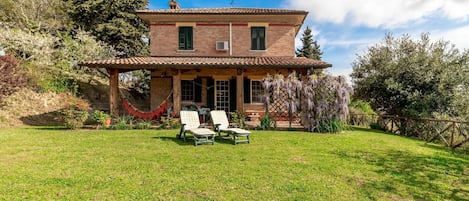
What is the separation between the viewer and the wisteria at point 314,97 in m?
10.0

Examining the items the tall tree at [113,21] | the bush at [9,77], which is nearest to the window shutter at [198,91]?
the bush at [9,77]

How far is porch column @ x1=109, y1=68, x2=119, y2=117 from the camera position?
11344 mm

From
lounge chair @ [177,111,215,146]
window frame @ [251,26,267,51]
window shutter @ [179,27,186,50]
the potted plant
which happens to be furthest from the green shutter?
lounge chair @ [177,111,215,146]

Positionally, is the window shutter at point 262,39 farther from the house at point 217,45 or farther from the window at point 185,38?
the window at point 185,38

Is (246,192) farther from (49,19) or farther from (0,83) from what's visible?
(49,19)

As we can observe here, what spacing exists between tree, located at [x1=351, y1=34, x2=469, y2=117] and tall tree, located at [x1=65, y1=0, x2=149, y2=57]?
17.2 m

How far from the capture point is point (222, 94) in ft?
47.1

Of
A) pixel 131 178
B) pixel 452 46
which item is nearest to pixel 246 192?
pixel 131 178

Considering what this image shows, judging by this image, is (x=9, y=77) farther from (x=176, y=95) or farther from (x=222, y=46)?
(x=222, y=46)

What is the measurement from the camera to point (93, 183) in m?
4.32

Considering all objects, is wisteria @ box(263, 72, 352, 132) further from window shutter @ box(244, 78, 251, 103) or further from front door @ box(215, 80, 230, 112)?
front door @ box(215, 80, 230, 112)

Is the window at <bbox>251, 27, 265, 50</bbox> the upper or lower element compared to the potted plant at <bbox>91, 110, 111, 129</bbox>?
upper

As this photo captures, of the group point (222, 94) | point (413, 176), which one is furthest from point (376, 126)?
point (413, 176)

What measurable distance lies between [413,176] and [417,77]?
10439 mm
